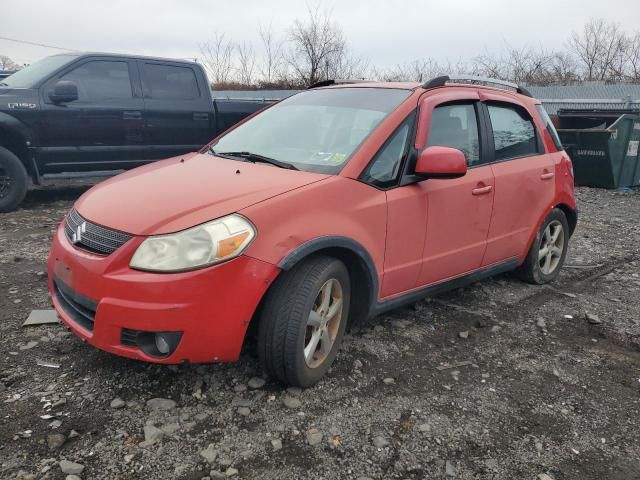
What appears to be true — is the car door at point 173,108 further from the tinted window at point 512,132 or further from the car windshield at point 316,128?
the tinted window at point 512,132

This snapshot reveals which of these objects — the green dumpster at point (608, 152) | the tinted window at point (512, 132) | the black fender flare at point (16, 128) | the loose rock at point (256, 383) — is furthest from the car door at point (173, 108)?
the green dumpster at point (608, 152)

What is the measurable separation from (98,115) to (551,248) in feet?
18.0

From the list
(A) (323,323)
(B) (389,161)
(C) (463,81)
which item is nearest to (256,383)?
(A) (323,323)

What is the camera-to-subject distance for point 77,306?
9.13 feet

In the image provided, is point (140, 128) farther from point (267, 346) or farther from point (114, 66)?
point (267, 346)

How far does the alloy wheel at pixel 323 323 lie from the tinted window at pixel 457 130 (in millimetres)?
1193

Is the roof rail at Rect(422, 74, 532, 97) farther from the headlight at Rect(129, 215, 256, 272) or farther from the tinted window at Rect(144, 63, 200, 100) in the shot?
the tinted window at Rect(144, 63, 200, 100)

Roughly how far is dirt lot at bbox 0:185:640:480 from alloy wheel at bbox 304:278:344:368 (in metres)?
0.18

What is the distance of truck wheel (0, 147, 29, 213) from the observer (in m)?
6.47

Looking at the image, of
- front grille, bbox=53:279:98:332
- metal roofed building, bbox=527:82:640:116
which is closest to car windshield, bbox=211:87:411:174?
front grille, bbox=53:279:98:332

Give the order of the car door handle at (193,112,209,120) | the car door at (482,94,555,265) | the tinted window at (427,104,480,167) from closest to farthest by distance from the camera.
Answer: the tinted window at (427,104,480,167)
the car door at (482,94,555,265)
the car door handle at (193,112,209,120)

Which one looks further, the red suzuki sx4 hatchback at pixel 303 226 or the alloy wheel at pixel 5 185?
the alloy wheel at pixel 5 185

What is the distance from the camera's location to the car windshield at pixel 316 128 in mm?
3279

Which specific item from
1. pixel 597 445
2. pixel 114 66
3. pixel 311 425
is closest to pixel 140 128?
pixel 114 66
